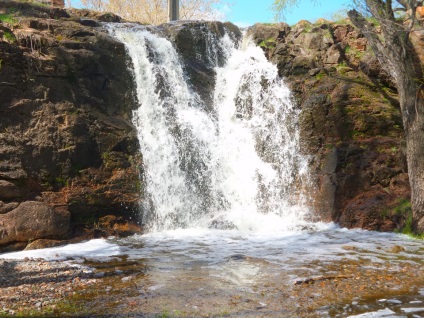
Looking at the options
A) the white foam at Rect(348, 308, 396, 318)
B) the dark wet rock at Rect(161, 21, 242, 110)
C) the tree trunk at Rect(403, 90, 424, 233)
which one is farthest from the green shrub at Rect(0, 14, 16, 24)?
the white foam at Rect(348, 308, 396, 318)

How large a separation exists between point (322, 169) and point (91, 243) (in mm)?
5781

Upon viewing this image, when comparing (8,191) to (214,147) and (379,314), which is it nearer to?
(214,147)

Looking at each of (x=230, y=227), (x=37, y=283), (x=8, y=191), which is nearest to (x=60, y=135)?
(x=8, y=191)

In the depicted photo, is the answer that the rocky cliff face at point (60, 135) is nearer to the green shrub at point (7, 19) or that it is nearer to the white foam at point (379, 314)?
the green shrub at point (7, 19)

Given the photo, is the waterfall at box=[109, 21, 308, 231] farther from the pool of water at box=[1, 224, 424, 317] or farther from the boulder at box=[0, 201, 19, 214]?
the boulder at box=[0, 201, 19, 214]

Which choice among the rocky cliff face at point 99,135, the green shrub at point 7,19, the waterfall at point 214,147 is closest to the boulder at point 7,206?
the rocky cliff face at point 99,135

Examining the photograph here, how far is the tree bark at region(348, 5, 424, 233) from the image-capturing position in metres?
9.68

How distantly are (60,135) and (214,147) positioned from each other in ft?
13.2

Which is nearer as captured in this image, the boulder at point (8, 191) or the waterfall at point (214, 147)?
the boulder at point (8, 191)

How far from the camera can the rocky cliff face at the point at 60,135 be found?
9641 mm

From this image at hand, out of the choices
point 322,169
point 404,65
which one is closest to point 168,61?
point 322,169

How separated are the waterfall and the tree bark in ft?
8.86

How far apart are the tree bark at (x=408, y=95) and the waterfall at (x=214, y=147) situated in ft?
8.86

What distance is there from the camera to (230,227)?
10820 mm
